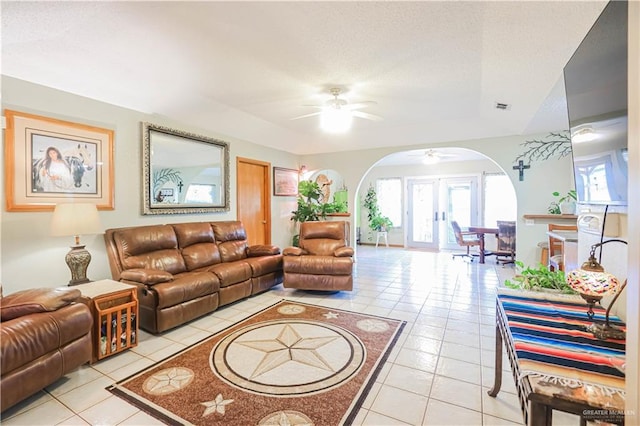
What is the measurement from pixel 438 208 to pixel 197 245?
6.56 meters

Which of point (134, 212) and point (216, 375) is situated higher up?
point (134, 212)

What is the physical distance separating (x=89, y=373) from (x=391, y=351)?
232 centimetres

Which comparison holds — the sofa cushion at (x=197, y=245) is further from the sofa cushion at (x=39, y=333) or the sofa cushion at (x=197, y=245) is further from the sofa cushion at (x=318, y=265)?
the sofa cushion at (x=39, y=333)

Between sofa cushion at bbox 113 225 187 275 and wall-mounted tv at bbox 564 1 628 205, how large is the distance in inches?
147

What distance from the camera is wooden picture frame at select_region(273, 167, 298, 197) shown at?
5832 mm

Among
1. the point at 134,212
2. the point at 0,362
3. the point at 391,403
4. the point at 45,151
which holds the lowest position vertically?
the point at 391,403

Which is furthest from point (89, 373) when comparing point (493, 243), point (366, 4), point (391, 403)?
point (493, 243)

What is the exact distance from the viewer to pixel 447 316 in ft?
10.5

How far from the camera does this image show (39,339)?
67.4 inches

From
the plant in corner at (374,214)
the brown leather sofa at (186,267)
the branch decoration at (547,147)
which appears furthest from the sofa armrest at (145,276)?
the plant in corner at (374,214)

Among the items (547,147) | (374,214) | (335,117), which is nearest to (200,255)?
(335,117)

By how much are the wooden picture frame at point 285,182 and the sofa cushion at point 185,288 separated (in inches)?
114

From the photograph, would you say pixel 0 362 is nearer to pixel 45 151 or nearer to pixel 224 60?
pixel 45 151

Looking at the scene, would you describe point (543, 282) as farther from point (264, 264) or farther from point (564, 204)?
point (564, 204)
